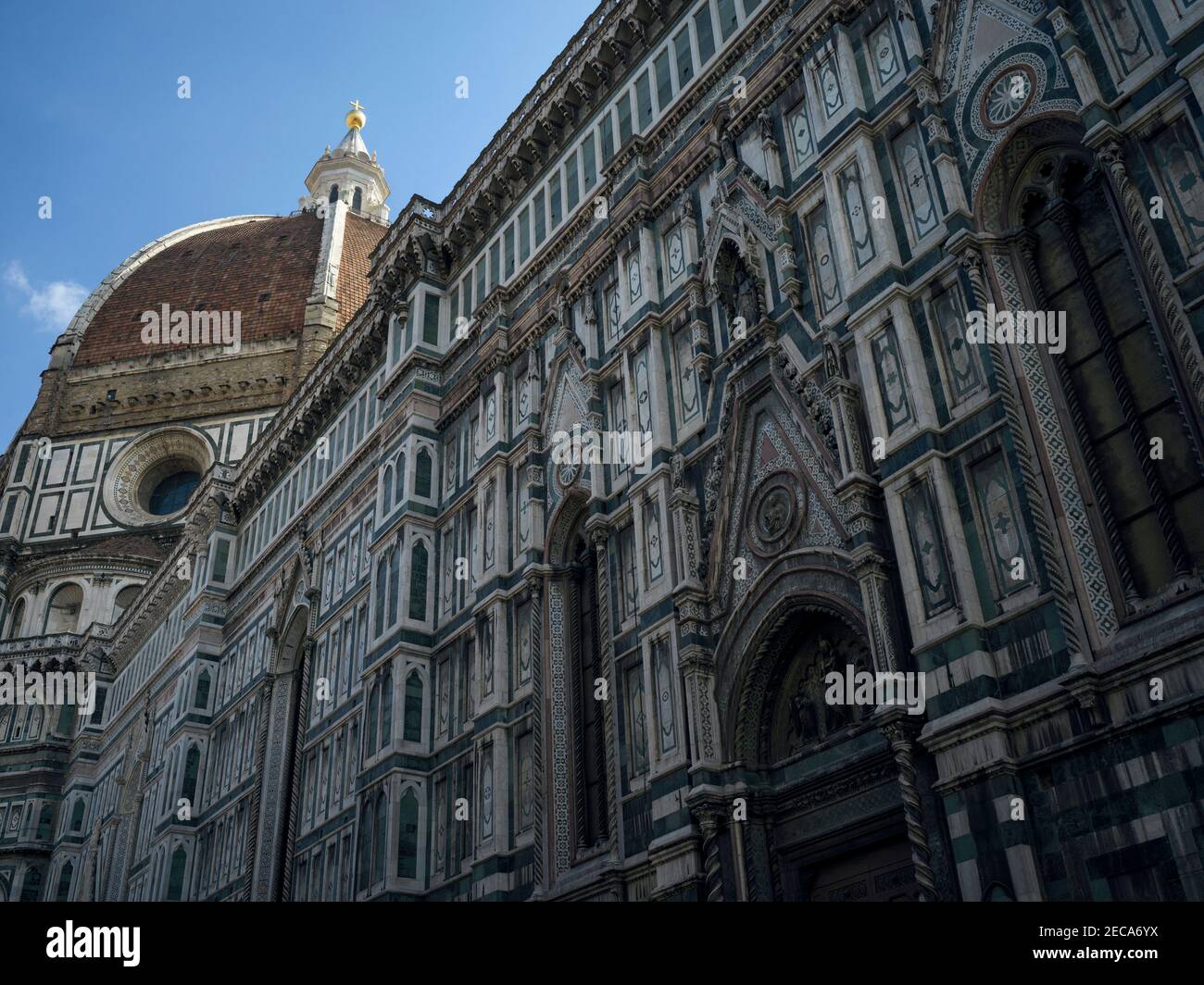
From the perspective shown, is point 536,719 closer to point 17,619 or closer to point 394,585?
point 394,585

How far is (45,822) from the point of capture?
49312mm

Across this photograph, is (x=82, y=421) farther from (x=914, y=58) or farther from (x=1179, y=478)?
(x=1179, y=478)

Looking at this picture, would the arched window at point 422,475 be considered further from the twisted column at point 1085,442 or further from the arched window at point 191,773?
the twisted column at point 1085,442

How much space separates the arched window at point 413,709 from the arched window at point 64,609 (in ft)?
132

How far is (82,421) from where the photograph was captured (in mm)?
66625

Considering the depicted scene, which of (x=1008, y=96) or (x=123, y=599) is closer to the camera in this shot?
(x=1008, y=96)

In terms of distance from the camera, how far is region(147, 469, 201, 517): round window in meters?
63.8

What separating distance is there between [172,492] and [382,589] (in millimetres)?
43006

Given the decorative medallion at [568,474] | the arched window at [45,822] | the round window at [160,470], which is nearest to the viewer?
the decorative medallion at [568,474]

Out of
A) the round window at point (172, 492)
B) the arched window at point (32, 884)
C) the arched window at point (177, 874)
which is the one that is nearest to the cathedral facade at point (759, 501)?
the arched window at point (177, 874)

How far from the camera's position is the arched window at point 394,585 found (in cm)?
2459

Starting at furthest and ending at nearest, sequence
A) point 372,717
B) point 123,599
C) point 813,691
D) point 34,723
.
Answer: point 123,599 < point 34,723 < point 372,717 < point 813,691

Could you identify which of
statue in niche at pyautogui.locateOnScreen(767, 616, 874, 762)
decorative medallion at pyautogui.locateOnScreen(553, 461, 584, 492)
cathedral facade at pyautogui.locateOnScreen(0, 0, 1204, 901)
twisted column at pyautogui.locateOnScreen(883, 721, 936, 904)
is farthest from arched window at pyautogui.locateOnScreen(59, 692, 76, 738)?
twisted column at pyautogui.locateOnScreen(883, 721, 936, 904)

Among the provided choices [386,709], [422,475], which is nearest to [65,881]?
[386,709]
